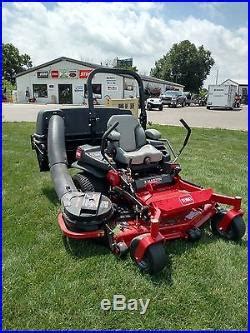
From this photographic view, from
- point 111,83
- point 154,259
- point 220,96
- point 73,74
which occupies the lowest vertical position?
point 154,259

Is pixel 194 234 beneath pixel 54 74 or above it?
beneath

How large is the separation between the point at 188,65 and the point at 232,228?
6322 cm

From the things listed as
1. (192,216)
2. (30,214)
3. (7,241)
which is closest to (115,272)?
(192,216)

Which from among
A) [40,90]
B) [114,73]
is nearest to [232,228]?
[114,73]

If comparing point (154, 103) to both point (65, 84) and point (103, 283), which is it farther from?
point (103, 283)

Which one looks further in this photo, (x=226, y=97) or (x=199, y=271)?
Result: (x=226, y=97)

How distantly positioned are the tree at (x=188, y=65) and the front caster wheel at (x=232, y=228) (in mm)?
62237

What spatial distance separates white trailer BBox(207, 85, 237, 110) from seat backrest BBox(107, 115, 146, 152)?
2921 centimetres

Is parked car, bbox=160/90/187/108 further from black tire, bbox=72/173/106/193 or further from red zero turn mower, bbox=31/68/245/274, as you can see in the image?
black tire, bbox=72/173/106/193

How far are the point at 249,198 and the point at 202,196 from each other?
1.96m

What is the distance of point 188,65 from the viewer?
63.1 meters

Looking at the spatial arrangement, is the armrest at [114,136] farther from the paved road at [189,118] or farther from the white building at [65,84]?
the white building at [65,84]

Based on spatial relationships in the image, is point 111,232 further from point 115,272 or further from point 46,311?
point 46,311

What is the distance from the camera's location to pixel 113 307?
2.87 m
